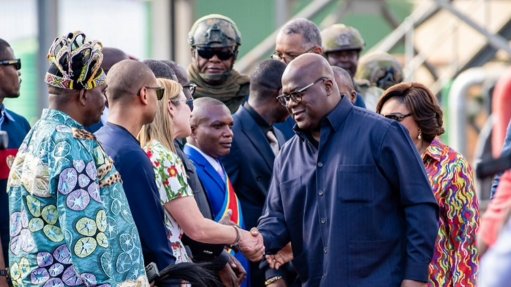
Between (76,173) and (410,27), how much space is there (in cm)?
1152

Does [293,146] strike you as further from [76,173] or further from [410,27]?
[410,27]

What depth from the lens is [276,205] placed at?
25.6 ft

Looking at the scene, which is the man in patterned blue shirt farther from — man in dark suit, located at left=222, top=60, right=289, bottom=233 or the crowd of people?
man in dark suit, located at left=222, top=60, right=289, bottom=233

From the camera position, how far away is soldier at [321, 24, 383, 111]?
34.9 feet

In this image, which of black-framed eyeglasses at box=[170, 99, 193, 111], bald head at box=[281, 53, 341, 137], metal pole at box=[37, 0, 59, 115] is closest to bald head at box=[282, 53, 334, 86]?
bald head at box=[281, 53, 341, 137]

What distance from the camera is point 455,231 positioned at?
7.97m

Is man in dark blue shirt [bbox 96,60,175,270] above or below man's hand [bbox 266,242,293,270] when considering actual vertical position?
above

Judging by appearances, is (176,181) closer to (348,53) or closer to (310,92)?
(310,92)

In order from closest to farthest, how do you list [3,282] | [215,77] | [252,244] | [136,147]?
[136,147]
[3,282]
[252,244]
[215,77]

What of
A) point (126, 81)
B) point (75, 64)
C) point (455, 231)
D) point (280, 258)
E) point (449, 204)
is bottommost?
point (280, 258)

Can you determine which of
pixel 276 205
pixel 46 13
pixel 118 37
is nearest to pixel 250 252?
pixel 276 205

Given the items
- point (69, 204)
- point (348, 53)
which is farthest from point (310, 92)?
point (348, 53)

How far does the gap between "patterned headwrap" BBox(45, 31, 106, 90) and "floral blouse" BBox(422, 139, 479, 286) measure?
2.22 meters

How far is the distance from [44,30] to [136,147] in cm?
827
